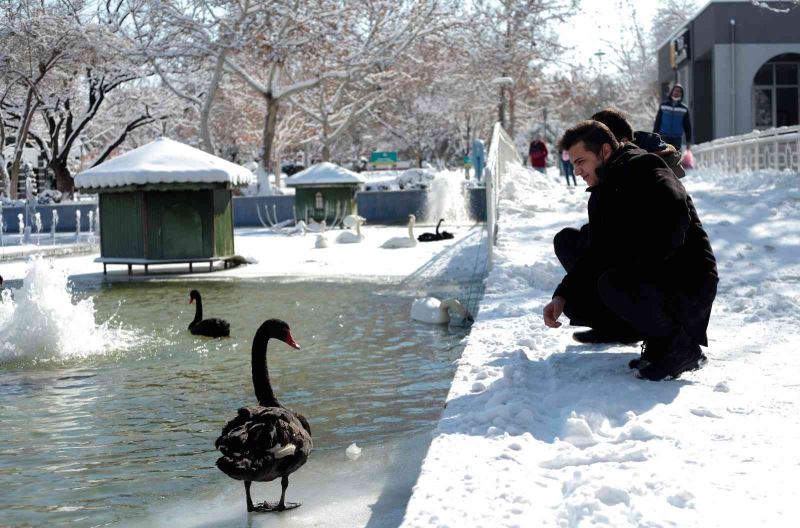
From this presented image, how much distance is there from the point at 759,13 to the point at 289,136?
29.9 meters

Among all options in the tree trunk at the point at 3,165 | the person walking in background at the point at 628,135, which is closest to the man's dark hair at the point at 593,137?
the person walking in background at the point at 628,135

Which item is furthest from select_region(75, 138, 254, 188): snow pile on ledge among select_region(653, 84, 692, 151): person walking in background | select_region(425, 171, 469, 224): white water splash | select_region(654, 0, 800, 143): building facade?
select_region(654, 0, 800, 143): building facade

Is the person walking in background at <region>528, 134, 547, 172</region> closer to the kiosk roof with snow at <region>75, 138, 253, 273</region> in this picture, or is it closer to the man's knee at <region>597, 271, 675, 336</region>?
the kiosk roof with snow at <region>75, 138, 253, 273</region>

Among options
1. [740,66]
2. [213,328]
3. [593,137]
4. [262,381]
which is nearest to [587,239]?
[593,137]

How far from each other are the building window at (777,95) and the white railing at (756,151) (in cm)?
911

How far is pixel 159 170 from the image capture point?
16.2 m

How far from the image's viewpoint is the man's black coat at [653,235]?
4883 millimetres

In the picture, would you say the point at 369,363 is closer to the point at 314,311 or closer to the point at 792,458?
the point at 314,311

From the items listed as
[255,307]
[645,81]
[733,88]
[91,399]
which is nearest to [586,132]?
[91,399]

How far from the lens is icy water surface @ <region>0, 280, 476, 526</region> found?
4.79 metres

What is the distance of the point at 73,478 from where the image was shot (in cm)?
516

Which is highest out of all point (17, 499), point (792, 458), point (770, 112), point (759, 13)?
point (759, 13)

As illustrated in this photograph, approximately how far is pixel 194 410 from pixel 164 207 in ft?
35.9

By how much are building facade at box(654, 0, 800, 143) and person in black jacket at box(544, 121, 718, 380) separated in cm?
2594
